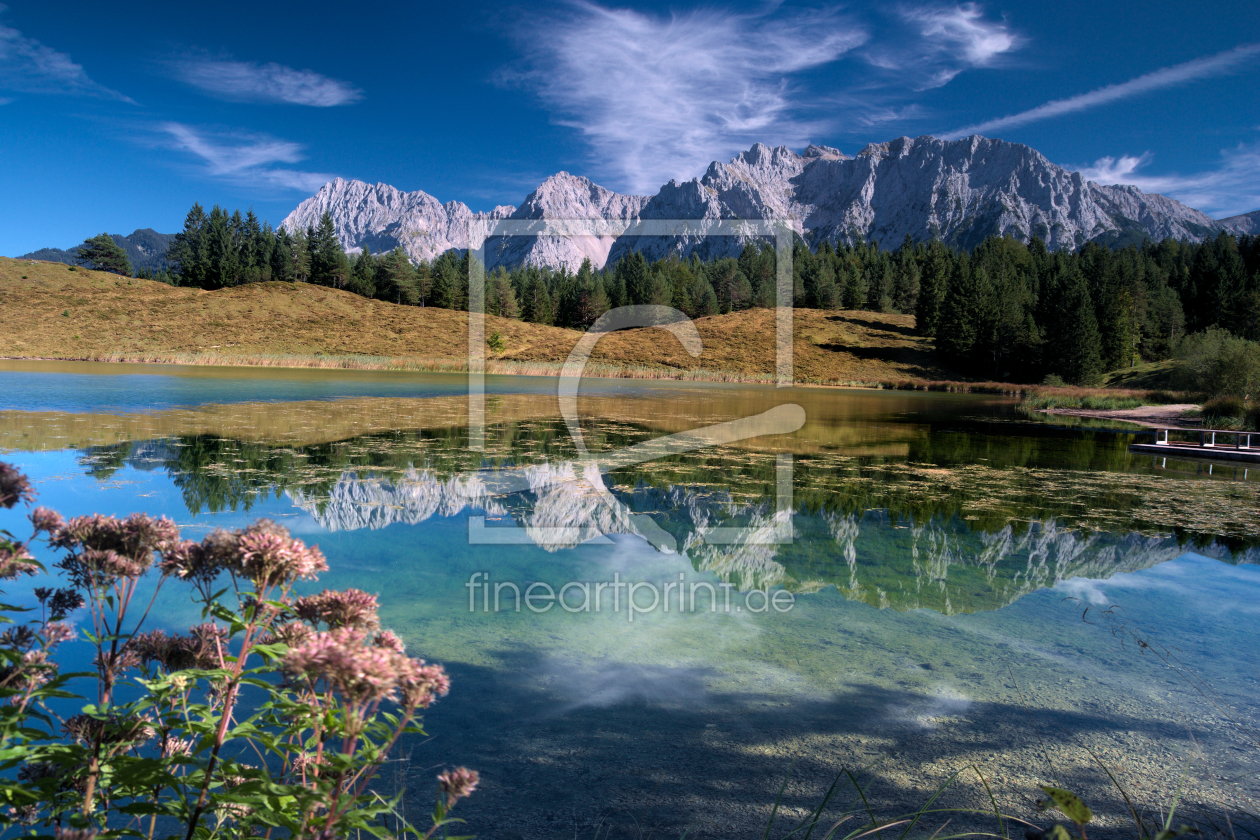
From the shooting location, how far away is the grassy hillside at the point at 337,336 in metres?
55.5

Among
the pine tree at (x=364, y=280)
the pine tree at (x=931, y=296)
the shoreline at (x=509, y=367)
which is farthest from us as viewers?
the pine tree at (x=364, y=280)

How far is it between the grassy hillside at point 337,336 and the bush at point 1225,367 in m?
30.2

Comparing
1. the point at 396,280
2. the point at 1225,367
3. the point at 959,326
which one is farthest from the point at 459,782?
the point at 396,280

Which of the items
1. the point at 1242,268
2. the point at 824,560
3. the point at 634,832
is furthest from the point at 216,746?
the point at 1242,268

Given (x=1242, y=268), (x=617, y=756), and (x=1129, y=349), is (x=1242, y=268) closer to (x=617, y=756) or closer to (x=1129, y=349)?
(x=1129, y=349)

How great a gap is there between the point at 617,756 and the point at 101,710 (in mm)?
2270

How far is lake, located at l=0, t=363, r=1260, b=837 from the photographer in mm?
3143

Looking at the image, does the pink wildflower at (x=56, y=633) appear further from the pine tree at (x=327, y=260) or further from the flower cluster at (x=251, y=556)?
the pine tree at (x=327, y=260)

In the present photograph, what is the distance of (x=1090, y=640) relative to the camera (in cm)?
492

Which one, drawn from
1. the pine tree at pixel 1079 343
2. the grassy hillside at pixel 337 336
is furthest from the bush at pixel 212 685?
the pine tree at pixel 1079 343

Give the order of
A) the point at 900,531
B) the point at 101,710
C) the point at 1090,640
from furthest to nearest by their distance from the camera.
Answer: the point at 900,531 < the point at 1090,640 < the point at 101,710

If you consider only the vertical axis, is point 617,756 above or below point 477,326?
below

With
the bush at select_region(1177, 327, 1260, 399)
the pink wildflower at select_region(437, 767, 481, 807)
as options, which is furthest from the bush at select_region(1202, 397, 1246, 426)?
the pink wildflower at select_region(437, 767, 481, 807)

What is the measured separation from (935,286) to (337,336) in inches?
2727
